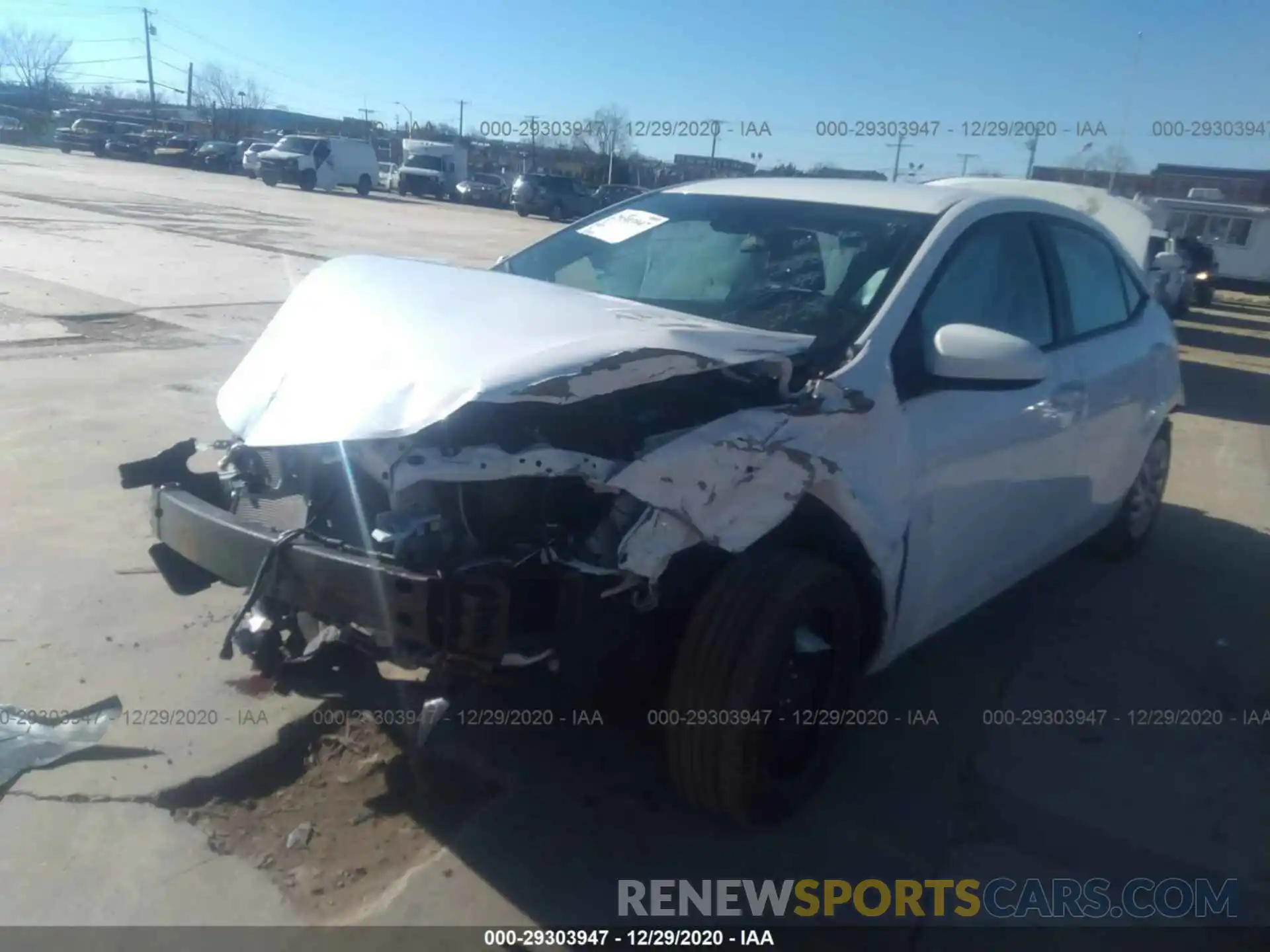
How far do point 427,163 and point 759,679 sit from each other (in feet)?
138

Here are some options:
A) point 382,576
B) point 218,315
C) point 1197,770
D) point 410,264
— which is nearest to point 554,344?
point 382,576

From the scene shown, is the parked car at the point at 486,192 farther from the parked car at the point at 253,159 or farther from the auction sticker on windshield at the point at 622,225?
the auction sticker on windshield at the point at 622,225

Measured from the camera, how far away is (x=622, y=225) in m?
4.00

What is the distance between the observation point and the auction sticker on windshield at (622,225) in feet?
12.8

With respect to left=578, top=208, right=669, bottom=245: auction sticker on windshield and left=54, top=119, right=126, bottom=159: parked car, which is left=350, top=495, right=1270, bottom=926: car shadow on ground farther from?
left=54, top=119, right=126, bottom=159: parked car

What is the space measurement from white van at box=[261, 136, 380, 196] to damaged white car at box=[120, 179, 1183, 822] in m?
35.8

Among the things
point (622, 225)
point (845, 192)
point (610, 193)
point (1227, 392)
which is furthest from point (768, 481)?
point (610, 193)

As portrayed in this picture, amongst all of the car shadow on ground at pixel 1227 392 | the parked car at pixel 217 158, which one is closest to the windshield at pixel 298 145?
the parked car at pixel 217 158

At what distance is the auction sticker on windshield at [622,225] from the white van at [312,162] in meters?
35.3

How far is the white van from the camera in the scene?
3628cm

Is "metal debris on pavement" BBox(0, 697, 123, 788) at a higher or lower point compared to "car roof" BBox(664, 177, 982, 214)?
lower

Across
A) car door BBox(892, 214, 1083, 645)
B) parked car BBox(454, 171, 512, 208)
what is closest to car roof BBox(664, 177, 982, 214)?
car door BBox(892, 214, 1083, 645)

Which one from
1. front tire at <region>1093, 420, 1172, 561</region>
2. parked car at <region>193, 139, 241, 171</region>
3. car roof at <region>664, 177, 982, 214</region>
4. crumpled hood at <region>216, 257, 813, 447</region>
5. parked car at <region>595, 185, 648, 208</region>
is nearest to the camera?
crumpled hood at <region>216, 257, 813, 447</region>

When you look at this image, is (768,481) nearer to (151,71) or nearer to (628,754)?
(628,754)
